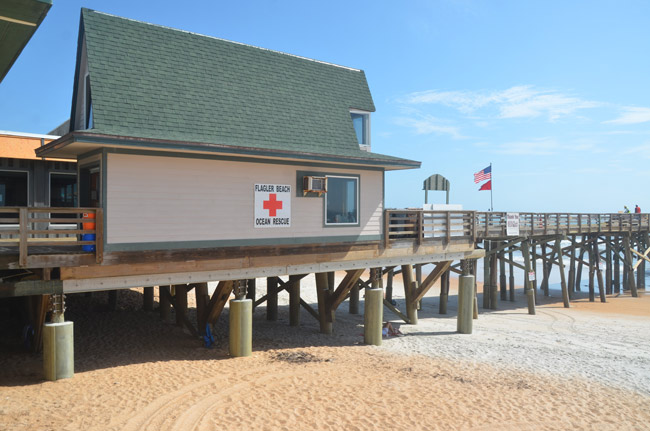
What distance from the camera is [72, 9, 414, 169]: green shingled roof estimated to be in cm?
1128

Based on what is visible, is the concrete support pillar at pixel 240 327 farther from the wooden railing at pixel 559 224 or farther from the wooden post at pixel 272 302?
the wooden railing at pixel 559 224

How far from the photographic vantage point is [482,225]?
21516mm

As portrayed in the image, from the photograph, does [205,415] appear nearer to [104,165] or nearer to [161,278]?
[161,278]

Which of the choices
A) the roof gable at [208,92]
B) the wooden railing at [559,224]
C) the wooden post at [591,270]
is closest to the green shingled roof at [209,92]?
the roof gable at [208,92]

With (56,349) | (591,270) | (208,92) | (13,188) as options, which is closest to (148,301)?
(13,188)

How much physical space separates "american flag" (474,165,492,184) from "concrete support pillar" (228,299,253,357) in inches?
655

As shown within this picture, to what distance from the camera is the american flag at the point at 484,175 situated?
24938mm

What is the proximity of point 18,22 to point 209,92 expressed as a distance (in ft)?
24.0

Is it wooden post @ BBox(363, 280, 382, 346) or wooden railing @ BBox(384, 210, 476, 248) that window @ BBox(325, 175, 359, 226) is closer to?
wooden railing @ BBox(384, 210, 476, 248)

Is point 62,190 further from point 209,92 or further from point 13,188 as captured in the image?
point 209,92

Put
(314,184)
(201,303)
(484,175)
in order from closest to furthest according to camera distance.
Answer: (314,184) → (201,303) → (484,175)

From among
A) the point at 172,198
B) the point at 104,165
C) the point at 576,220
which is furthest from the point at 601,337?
the point at 104,165

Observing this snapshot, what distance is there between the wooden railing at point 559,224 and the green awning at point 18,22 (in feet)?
51.5

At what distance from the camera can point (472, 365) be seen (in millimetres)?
12414
